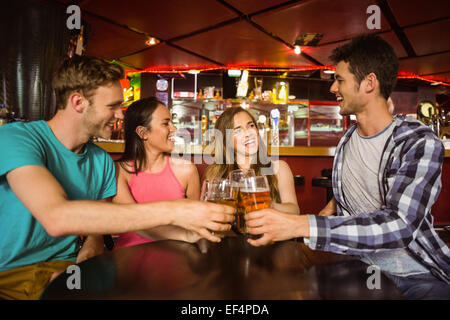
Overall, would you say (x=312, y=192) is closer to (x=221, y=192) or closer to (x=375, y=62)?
(x=375, y=62)

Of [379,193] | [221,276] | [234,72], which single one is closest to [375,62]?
[379,193]

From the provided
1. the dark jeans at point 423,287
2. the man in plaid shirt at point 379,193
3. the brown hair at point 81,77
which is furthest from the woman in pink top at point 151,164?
the dark jeans at point 423,287

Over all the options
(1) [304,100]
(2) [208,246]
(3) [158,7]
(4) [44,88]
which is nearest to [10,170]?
(2) [208,246]

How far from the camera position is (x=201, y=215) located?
91 centimetres

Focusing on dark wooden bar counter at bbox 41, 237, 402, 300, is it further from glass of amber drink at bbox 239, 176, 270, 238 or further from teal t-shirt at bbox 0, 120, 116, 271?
teal t-shirt at bbox 0, 120, 116, 271

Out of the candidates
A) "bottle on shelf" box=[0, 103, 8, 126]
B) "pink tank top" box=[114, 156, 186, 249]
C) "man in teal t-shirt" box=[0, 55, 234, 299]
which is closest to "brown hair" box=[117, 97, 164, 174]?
"pink tank top" box=[114, 156, 186, 249]

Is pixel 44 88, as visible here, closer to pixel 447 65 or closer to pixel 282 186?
pixel 282 186

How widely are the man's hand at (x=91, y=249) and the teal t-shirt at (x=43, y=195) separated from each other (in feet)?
0.12

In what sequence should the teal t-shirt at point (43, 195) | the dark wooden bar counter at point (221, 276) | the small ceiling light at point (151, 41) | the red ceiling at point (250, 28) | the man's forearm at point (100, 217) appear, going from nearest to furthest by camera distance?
the dark wooden bar counter at point (221, 276)
the man's forearm at point (100, 217)
the teal t-shirt at point (43, 195)
the red ceiling at point (250, 28)
the small ceiling light at point (151, 41)

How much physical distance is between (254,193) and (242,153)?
1130mm

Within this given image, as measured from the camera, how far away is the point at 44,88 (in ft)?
7.48

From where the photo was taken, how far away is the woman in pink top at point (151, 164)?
5.83 ft

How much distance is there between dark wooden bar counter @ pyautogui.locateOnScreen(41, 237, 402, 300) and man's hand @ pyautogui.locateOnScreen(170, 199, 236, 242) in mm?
102

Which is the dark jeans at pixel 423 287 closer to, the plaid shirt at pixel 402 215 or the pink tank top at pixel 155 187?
the plaid shirt at pixel 402 215
